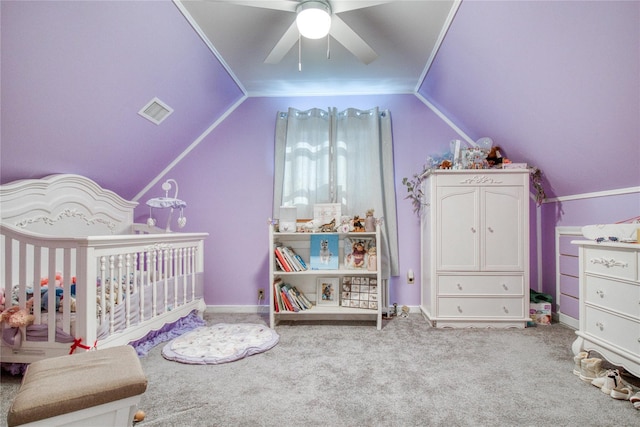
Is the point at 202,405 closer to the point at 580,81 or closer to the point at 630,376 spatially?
the point at 630,376

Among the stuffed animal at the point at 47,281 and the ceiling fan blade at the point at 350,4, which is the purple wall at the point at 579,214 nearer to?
the ceiling fan blade at the point at 350,4

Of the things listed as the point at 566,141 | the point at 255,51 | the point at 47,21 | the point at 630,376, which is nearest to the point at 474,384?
the point at 630,376

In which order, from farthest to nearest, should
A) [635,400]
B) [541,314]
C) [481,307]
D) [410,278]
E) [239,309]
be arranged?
[239,309], [410,278], [541,314], [481,307], [635,400]

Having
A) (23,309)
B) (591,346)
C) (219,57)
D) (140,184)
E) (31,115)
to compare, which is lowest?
(591,346)

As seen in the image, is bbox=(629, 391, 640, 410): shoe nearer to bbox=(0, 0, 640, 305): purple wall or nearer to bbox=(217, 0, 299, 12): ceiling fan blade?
bbox=(0, 0, 640, 305): purple wall

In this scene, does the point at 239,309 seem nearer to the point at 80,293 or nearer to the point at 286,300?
the point at 286,300

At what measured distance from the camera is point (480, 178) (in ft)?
9.59

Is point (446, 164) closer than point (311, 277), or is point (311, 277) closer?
point (446, 164)

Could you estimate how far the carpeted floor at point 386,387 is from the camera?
1531mm

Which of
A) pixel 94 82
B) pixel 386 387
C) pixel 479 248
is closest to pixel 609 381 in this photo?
pixel 386 387

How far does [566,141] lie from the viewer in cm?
240

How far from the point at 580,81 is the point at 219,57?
2587 mm

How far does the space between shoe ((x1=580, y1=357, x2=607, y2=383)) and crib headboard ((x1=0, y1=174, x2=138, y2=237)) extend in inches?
135

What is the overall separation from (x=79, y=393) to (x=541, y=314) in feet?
11.2
